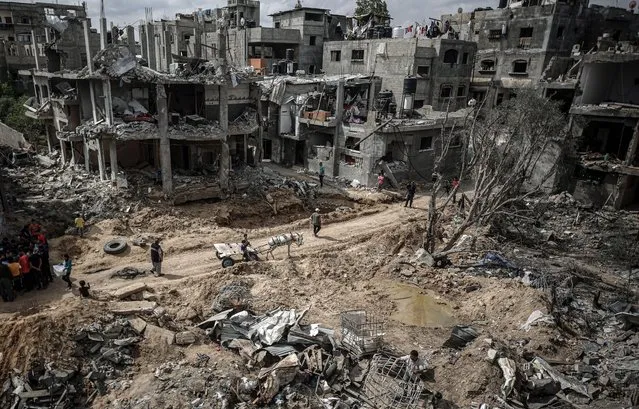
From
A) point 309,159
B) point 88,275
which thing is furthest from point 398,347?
point 309,159

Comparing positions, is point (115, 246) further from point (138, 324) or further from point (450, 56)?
point (450, 56)

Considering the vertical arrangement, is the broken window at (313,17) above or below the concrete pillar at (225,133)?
above

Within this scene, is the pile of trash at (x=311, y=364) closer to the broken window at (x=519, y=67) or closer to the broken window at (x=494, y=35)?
the broken window at (x=519, y=67)

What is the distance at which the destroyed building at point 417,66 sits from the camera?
36.7 m

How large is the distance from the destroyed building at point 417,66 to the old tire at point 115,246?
76.7ft

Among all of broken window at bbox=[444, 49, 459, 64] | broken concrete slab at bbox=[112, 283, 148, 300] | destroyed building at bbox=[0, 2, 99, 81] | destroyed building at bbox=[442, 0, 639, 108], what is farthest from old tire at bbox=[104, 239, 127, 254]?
broken window at bbox=[444, 49, 459, 64]

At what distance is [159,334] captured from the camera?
41.6 ft

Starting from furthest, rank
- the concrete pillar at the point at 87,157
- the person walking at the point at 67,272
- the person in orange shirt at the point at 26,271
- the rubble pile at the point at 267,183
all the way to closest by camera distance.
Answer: the rubble pile at the point at 267,183
the concrete pillar at the point at 87,157
the person walking at the point at 67,272
the person in orange shirt at the point at 26,271

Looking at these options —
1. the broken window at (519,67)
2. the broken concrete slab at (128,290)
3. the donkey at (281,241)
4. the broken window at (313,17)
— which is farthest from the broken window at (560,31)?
the broken concrete slab at (128,290)

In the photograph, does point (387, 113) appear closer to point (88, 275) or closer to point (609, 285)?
point (609, 285)

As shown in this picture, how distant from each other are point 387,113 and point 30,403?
28738 mm

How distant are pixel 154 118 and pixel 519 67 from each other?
31844 mm

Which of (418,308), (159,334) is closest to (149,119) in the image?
(159,334)

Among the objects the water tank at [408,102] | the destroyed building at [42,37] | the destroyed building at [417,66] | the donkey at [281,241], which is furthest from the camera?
the destroyed building at [417,66]
